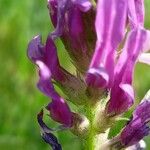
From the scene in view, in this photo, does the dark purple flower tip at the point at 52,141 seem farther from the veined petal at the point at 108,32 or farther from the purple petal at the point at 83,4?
the purple petal at the point at 83,4

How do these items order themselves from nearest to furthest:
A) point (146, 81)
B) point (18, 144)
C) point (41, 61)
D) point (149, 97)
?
point (41, 61)
point (149, 97)
point (18, 144)
point (146, 81)

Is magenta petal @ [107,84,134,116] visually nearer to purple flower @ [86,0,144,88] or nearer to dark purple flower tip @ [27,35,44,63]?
purple flower @ [86,0,144,88]

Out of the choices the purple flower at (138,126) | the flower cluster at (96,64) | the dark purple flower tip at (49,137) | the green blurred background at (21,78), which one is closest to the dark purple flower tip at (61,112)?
the flower cluster at (96,64)

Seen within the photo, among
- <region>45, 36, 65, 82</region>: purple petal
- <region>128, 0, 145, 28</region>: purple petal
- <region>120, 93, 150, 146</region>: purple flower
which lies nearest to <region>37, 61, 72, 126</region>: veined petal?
<region>45, 36, 65, 82</region>: purple petal

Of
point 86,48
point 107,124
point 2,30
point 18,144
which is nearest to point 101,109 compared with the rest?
A: point 107,124

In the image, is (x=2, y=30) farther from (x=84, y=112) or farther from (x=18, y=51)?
(x=84, y=112)

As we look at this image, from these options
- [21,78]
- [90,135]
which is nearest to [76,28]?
[90,135]
